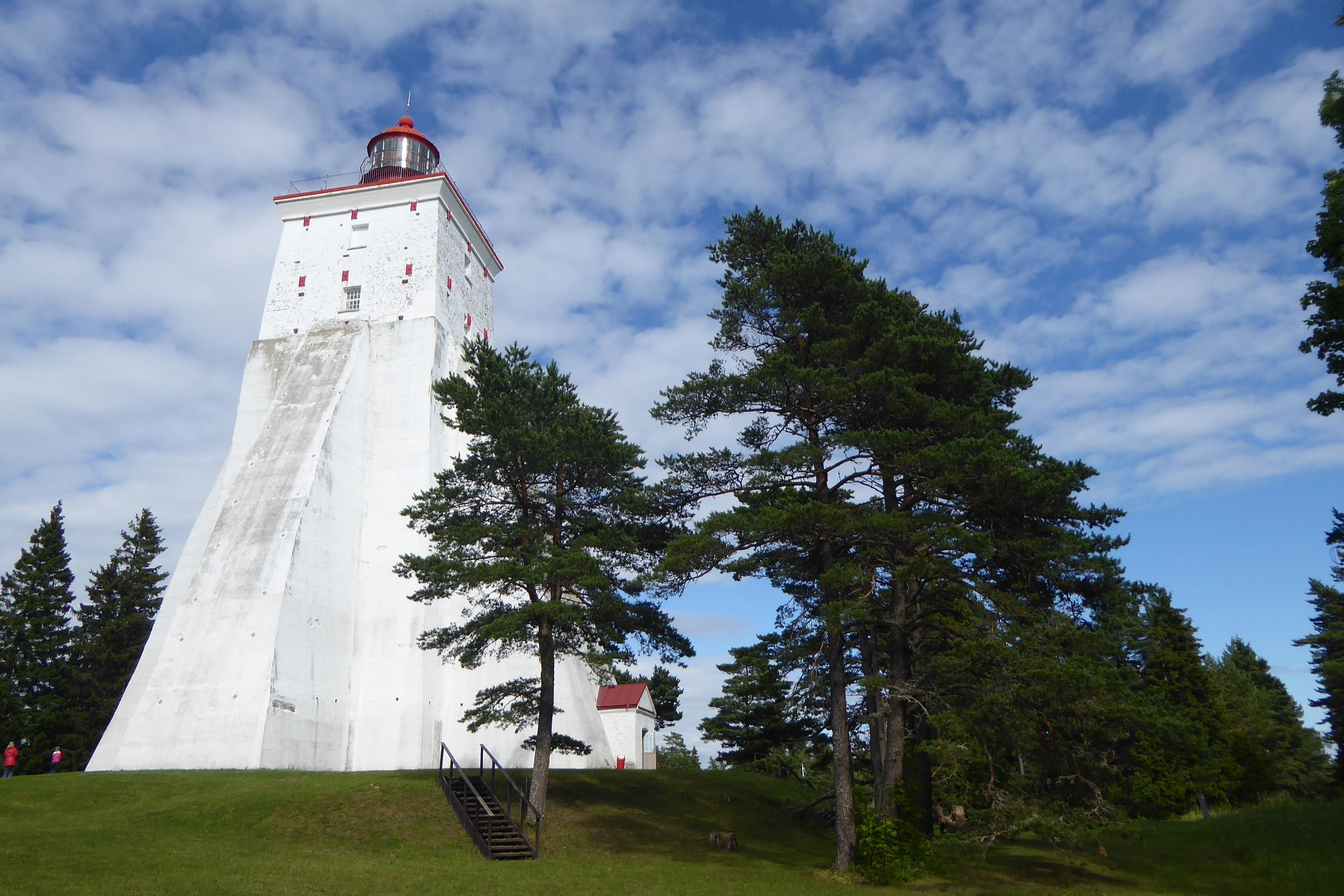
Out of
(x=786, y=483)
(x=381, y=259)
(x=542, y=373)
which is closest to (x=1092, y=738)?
(x=786, y=483)

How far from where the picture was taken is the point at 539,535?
57.8 feet

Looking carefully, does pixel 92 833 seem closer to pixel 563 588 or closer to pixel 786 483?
pixel 563 588

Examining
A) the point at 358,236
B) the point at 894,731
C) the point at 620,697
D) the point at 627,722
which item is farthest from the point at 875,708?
the point at 358,236

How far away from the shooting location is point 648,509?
1738 centimetres

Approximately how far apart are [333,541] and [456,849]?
13.4 meters

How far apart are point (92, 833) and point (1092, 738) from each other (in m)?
17.5

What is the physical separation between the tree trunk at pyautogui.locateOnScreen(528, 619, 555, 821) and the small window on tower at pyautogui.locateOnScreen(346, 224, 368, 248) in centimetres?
2142

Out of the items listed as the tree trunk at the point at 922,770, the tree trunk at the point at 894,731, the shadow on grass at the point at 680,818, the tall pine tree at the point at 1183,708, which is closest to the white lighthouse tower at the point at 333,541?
the shadow on grass at the point at 680,818

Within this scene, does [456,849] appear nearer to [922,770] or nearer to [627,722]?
[922,770]

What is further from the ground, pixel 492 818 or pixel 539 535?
pixel 539 535

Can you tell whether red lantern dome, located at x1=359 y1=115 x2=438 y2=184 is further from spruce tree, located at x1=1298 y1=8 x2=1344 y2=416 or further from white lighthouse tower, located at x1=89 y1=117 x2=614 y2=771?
spruce tree, located at x1=1298 y1=8 x2=1344 y2=416

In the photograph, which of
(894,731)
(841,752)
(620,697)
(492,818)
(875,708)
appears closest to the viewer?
(841,752)

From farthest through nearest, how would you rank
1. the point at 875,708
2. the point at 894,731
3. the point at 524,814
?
1. the point at 875,708
2. the point at 524,814
3. the point at 894,731

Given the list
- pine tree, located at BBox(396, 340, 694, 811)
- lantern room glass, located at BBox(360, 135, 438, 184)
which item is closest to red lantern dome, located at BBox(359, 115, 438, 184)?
lantern room glass, located at BBox(360, 135, 438, 184)
